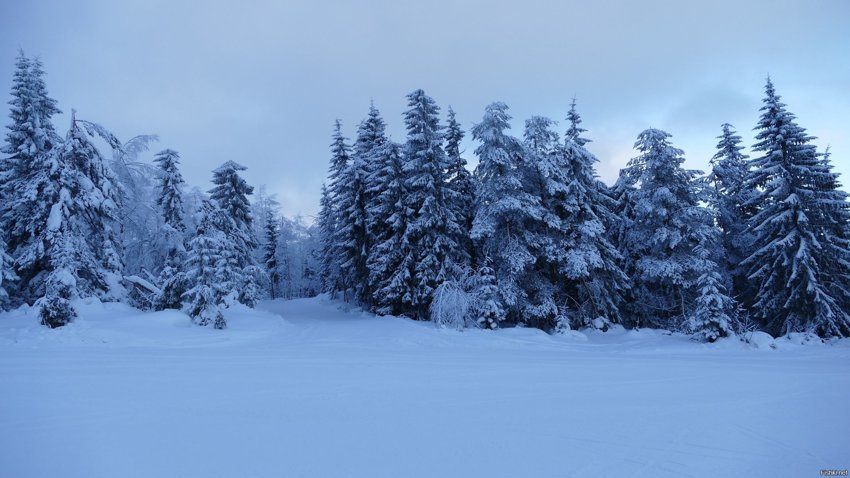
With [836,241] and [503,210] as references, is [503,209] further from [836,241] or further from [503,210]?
[836,241]

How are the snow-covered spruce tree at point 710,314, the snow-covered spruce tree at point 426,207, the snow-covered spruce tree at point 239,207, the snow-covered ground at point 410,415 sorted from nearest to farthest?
the snow-covered ground at point 410,415 < the snow-covered spruce tree at point 710,314 < the snow-covered spruce tree at point 426,207 < the snow-covered spruce tree at point 239,207

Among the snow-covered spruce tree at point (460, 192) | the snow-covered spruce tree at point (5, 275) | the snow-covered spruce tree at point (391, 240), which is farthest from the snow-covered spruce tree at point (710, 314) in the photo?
the snow-covered spruce tree at point (5, 275)

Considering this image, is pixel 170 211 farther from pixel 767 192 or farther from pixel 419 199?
pixel 767 192

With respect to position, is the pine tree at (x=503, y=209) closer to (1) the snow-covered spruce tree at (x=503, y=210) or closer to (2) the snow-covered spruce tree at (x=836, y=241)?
(1) the snow-covered spruce tree at (x=503, y=210)

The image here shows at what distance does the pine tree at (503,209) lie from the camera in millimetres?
19984

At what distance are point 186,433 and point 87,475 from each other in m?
1.09

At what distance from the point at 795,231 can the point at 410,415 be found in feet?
67.4

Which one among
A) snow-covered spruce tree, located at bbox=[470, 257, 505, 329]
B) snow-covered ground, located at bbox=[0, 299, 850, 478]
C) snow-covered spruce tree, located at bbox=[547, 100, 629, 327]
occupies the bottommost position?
snow-covered ground, located at bbox=[0, 299, 850, 478]

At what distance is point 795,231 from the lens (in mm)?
17906

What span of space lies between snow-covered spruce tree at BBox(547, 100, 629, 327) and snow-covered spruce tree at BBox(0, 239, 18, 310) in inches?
922

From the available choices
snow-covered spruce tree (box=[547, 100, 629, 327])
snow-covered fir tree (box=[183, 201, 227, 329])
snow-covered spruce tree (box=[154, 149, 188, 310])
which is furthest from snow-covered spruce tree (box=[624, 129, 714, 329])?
snow-covered spruce tree (box=[154, 149, 188, 310])

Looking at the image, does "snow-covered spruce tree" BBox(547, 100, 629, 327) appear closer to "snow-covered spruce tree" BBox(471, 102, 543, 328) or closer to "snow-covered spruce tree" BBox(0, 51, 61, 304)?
"snow-covered spruce tree" BBox(471, 102, 543, 328)

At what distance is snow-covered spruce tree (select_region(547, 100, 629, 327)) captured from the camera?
20297 millimetres

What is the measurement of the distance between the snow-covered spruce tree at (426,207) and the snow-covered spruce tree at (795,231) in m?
14.7
